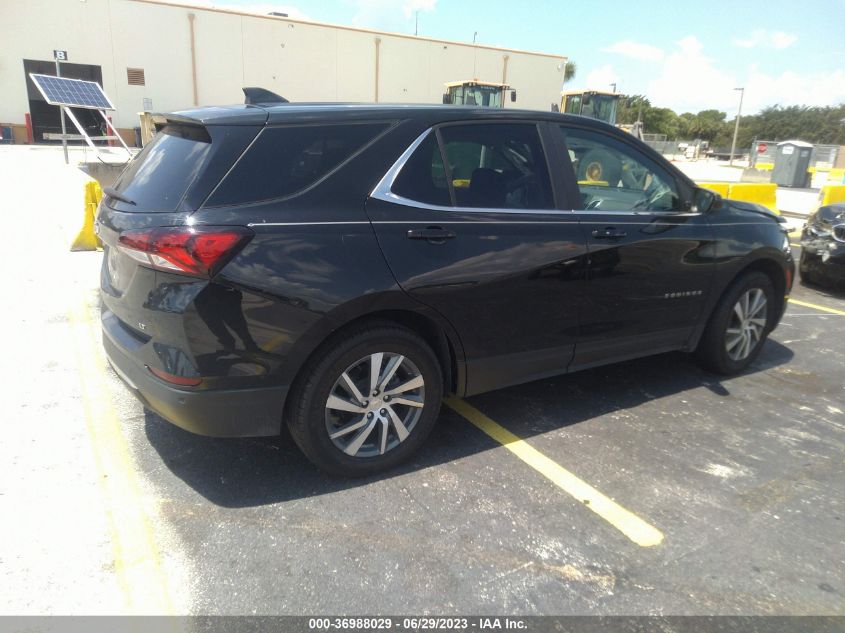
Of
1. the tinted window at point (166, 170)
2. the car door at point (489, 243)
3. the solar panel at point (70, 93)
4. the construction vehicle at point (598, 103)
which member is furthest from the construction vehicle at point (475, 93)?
the tinted window at point (166, 170)

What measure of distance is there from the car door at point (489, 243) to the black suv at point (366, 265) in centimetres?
1

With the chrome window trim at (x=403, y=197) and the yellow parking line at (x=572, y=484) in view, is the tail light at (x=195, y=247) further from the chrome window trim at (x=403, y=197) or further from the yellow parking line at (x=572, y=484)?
the yellow parking line at (x=572, y=484)

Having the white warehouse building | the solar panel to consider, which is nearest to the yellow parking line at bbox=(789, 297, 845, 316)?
the solar panel

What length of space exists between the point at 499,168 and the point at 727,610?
7.78 ft

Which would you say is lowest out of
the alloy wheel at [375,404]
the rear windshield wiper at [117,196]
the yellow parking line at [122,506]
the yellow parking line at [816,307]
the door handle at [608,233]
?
the yellow parking line at [122,506]

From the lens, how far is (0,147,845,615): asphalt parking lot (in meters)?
2.38

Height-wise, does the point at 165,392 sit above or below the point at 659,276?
below

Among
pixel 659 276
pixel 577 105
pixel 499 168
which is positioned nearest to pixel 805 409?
pixel 659 276

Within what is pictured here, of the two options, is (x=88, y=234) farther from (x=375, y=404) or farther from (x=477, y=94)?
(x=477, y=94)

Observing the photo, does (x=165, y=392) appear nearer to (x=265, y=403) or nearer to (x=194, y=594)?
(x=265, y=403)

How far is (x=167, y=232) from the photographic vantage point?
2545 millimetres

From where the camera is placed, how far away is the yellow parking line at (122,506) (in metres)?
2.33

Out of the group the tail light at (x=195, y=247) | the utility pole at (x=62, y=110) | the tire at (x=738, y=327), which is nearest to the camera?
the tail light at (x=195, y=247)

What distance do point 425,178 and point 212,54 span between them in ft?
121
